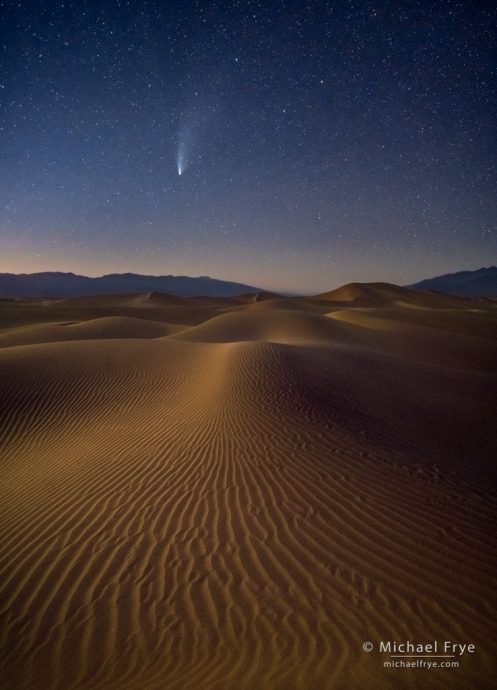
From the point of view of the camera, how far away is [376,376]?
1167cm

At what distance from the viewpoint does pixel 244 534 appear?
14.1ft

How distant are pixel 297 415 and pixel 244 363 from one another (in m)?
4.22

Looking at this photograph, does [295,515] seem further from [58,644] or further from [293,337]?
[293,337]

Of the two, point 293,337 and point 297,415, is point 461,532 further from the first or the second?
point 293,337

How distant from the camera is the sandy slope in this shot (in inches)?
116

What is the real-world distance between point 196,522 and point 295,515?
132cm

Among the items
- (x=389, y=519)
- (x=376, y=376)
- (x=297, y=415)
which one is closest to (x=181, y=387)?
(x=297, y=415)

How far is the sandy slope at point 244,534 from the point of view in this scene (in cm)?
294

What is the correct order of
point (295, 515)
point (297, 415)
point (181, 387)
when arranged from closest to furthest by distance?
point (295, 515)
point (297, 415)
point (181, 387)

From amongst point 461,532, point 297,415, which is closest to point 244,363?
point 297,415

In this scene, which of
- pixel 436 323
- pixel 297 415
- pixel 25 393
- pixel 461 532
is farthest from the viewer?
pixel 436 323

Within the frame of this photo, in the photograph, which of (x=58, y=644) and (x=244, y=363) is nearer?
(x=58, y=644)

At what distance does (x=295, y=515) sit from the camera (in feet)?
15.2

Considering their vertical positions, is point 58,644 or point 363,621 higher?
point 363,621
